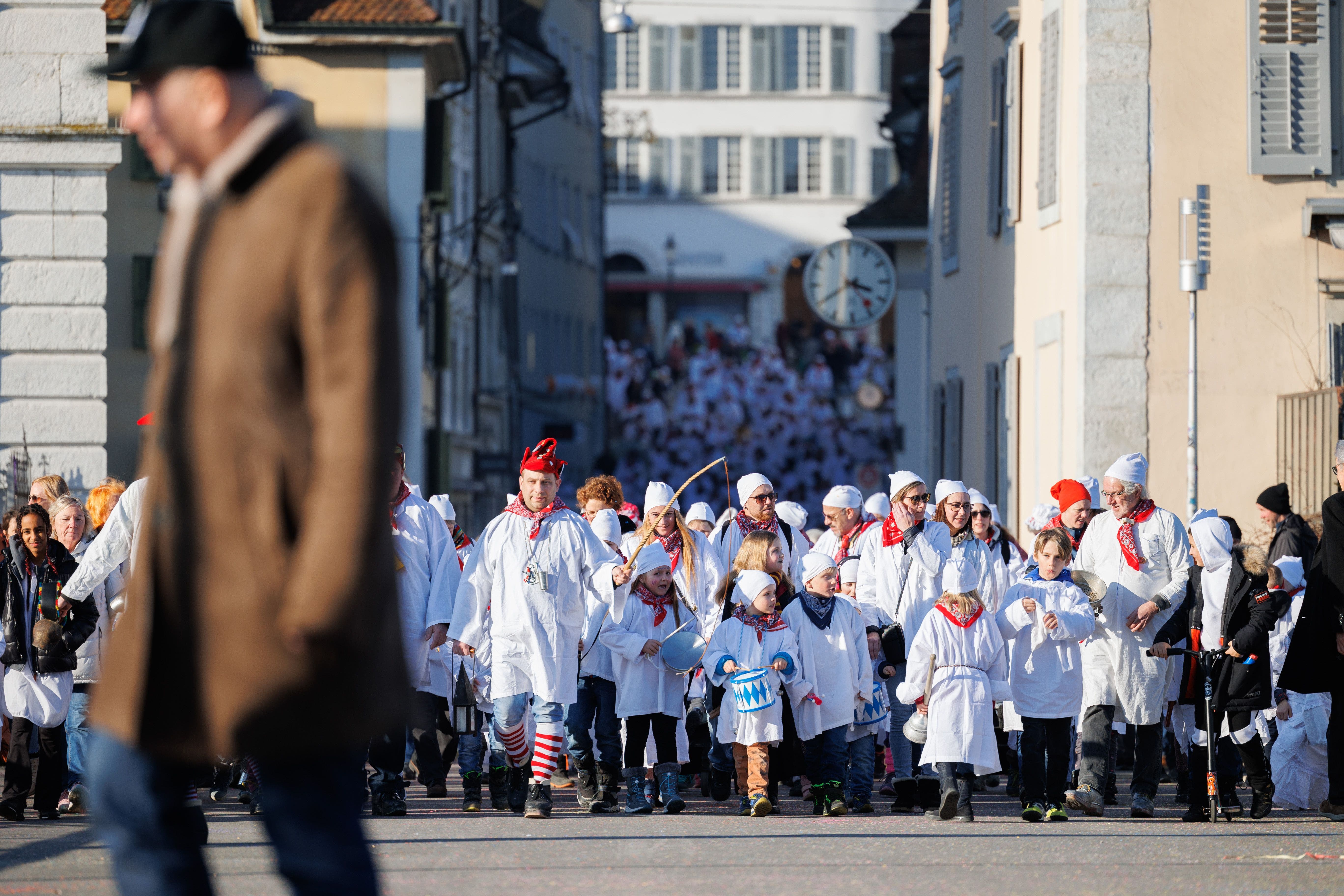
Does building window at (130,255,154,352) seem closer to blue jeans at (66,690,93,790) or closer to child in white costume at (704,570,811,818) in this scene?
blue jeans at (66,690,93,790)

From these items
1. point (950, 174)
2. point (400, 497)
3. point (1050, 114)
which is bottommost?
point (400, 497)

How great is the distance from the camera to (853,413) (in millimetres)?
54188

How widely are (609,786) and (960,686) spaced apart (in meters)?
2.02

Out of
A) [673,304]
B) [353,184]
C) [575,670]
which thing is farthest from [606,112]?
[353,184]

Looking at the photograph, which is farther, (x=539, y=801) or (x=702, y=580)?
(x=702, y=580)

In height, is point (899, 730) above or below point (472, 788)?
above

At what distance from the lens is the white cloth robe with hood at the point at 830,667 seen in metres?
11.8

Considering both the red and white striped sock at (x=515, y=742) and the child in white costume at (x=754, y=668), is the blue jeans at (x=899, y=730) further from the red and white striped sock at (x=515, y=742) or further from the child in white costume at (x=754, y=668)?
the red and white striped sock at (x=515, y=742)

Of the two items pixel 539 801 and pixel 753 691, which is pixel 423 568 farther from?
pixel 753 691

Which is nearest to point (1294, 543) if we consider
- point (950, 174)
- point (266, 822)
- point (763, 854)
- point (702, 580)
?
point (702, 580)

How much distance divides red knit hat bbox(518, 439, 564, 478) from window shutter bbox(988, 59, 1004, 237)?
Result: 1077 cm

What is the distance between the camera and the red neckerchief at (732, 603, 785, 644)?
11.9 m

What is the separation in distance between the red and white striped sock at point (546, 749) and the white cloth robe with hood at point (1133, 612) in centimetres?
280

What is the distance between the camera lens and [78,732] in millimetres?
11352
